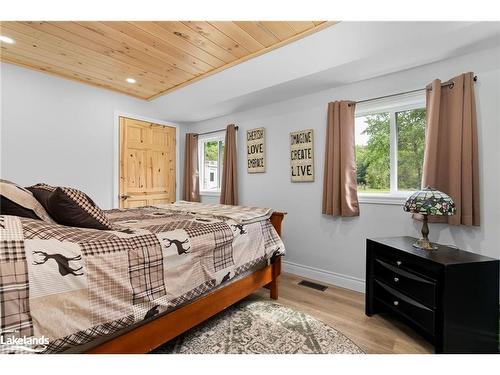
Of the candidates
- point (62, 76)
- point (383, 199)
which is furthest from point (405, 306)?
point (62, 76)

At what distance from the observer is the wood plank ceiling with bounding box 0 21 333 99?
2.12 metres

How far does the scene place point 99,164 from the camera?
134 inches

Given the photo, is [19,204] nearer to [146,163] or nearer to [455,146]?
[146,163]

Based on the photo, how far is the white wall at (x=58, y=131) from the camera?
2.70 metres

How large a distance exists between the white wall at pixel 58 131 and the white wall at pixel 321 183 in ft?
5.55

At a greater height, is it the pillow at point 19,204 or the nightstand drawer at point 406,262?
the pillow at point 19,204

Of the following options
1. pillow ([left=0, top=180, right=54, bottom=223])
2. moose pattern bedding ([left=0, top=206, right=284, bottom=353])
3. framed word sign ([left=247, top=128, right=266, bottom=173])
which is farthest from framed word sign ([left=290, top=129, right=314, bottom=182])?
pillow ([left=0, top=180, right=54, bottom=223])

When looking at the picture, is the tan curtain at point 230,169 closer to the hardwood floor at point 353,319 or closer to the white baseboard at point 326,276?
the white baseboard at point 326,276

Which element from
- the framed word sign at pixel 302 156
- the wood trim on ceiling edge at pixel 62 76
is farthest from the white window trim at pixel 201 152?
the framed word sign at pixel 302 156

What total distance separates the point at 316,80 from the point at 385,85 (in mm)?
662

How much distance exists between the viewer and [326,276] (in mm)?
2850

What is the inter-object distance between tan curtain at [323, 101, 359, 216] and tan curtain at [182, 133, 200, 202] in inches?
92.0

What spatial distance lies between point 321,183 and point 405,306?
4.81 feet
